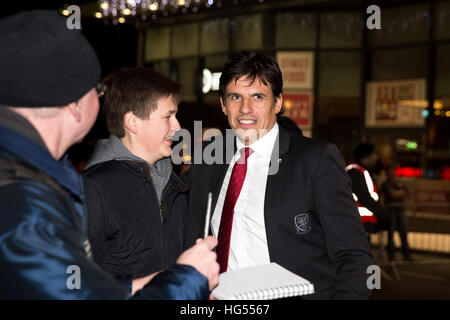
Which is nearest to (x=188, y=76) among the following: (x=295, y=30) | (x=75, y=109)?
(x=295, y=30)

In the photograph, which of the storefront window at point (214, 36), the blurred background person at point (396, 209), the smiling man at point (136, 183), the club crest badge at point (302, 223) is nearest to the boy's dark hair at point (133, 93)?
the smiling man at point (136, 183)

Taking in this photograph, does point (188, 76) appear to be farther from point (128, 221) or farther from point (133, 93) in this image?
point (128, 221)

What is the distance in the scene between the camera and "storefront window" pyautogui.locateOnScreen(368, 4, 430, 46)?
43.4ft

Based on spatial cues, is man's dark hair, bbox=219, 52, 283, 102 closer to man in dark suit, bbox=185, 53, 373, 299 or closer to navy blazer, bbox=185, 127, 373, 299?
man in dark suit, bbox=185, 53, 373, 299

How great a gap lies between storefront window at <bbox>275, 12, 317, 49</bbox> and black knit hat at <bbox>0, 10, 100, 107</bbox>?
14.0m

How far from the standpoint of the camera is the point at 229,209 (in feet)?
8.68

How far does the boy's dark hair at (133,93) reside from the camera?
2.71 metres

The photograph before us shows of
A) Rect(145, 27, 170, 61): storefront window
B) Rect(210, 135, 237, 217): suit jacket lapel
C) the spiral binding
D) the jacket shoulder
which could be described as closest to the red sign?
Rect(145, 27, 170, 61): storefront window

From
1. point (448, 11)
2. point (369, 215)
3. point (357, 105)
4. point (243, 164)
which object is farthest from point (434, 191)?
point (243, 164)

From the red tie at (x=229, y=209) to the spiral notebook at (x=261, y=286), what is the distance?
69 cm

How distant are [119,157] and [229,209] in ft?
2.25

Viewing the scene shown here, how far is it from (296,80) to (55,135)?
13.7 metres

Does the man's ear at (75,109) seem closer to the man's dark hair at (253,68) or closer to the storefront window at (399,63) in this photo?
the man's dark hair at (253,68)
